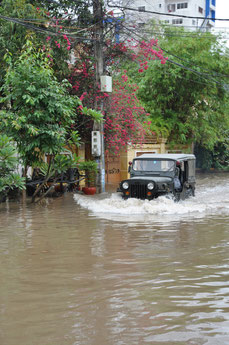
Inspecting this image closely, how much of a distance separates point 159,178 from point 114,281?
8100mm

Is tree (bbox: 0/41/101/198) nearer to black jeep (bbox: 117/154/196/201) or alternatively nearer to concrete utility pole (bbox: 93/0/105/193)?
black jeep (bbox: 117/154/196/201)

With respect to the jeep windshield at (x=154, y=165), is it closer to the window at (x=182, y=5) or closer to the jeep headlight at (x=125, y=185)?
the jeep headlight at (x=125, y=185)

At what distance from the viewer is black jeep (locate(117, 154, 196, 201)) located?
1370cm

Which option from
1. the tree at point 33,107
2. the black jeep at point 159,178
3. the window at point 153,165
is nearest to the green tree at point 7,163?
the tree at point 33,107

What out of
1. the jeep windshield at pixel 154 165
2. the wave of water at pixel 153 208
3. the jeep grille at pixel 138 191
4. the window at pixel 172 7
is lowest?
the wave of water at pixel 153 208

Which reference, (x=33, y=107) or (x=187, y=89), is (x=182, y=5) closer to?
(x=187, y=89)

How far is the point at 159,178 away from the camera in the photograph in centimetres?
1420

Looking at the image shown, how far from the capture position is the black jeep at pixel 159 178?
1370 centimetres

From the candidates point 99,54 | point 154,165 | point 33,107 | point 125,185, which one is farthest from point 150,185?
point 99,54

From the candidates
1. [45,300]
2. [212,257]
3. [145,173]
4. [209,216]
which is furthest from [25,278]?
[145,173]

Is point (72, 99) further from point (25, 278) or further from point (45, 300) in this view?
point (45, 300)

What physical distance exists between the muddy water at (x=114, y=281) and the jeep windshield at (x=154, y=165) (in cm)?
292

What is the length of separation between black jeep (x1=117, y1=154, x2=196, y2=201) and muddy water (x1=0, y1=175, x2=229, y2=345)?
179 cm

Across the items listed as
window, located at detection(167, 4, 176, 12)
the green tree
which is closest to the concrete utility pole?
the green tree
